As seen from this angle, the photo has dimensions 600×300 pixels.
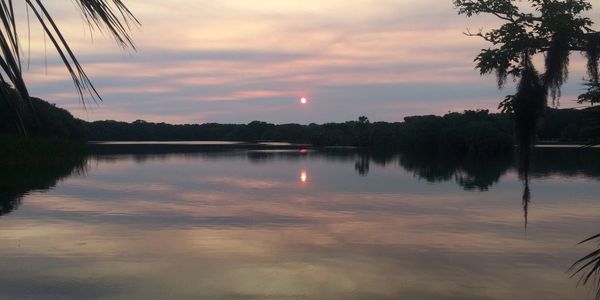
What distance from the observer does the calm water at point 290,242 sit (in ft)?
30.2

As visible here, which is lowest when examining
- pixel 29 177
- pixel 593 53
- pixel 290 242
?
pixel 290 242

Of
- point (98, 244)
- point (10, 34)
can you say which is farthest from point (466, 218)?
point (10, 34)

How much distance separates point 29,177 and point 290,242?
21420mm

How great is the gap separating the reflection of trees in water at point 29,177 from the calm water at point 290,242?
0.67 feet

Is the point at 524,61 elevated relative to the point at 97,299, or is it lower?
elevated

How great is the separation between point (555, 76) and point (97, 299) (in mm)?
7052

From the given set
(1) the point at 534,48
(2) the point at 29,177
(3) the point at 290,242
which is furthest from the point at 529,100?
(2) the point at 29,177

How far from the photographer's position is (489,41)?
764 centimetres

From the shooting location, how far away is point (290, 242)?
1330cm

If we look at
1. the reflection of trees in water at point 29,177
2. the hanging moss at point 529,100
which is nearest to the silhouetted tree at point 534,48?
the hanging moss at point 529,100

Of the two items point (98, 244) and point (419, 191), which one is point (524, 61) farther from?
point (419, 191)

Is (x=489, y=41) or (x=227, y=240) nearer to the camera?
(x=489, y=41)

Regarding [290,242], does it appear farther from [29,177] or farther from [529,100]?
[29,177]

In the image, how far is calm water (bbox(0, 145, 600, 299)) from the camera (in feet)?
30.2
